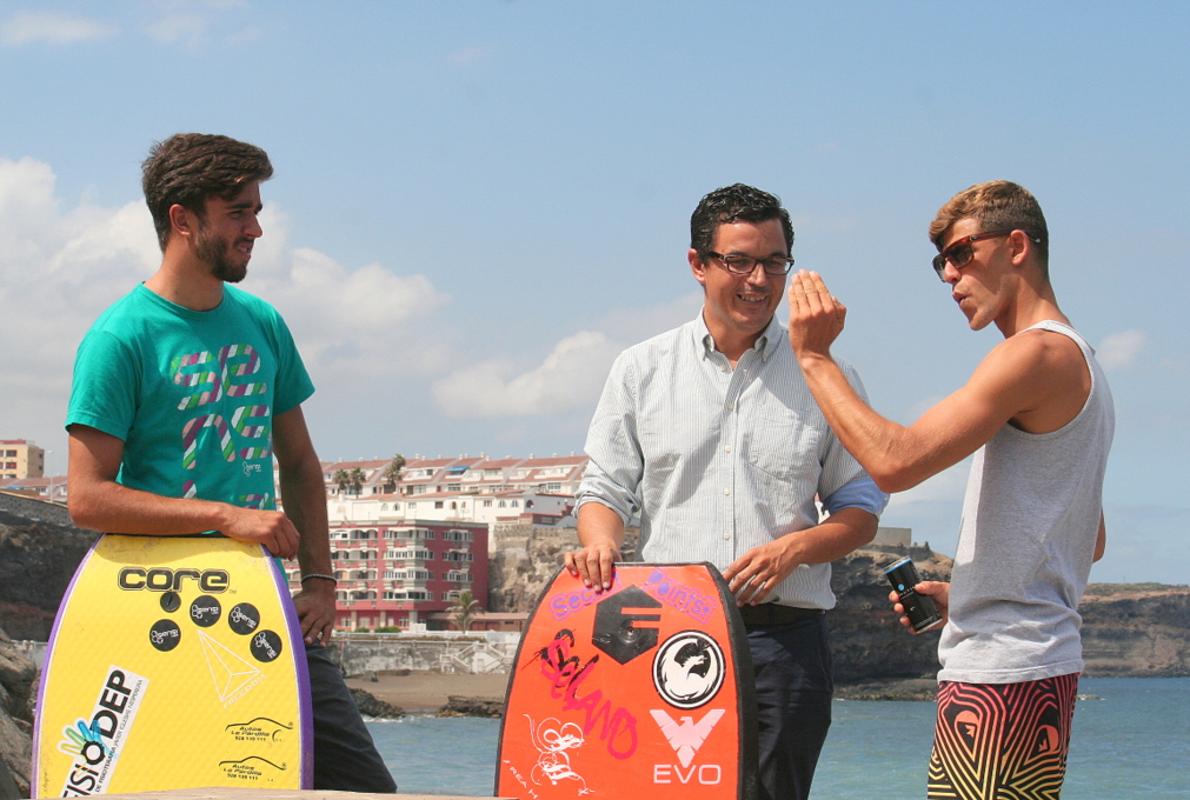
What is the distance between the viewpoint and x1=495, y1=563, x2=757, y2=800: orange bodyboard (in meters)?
3.66

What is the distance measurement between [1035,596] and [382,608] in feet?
289

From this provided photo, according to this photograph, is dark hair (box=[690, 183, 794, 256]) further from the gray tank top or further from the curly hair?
the gray tank top

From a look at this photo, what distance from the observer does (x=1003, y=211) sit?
327cm

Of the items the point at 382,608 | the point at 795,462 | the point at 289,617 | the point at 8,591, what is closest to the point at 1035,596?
the point at 795,462

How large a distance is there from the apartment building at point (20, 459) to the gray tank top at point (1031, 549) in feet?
524

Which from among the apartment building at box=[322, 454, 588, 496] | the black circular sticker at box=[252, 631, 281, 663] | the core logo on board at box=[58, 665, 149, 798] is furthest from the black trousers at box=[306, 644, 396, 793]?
the apartment building at box=[322, 454, 588, 496]

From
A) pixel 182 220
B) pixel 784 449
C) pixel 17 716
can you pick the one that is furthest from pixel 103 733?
pixel 17 716

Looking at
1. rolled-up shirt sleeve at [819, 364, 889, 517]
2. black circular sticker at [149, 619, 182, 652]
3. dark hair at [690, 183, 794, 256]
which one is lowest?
black circular sticker at [149, 619, 182, 652]

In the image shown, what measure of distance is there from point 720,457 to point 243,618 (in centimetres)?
136

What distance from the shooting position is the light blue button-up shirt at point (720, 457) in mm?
3996

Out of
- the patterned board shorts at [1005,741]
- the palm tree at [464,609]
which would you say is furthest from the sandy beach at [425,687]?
the patterned board shorts at [1005,741]

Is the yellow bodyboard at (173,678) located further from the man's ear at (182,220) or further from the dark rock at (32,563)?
the dark rock at (32,563)

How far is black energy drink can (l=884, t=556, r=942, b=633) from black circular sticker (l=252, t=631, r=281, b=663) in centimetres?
159

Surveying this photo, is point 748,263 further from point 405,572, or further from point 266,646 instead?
point 405,572
